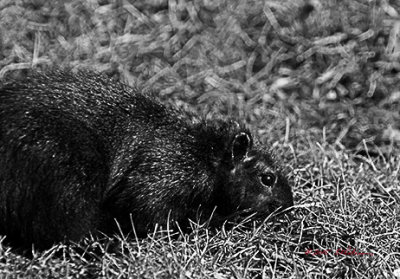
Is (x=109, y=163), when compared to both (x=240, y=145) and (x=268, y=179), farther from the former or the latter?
(x=268, y=179)

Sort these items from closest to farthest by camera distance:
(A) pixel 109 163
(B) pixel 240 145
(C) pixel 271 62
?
(A) pixel 109 163 < (B) pixel 240 145 < (C) pixel 271 62

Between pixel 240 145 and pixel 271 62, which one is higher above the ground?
pixel 240 145

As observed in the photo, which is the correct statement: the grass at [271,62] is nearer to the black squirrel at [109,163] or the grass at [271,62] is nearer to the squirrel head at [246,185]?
the squirrel head at [246,185]

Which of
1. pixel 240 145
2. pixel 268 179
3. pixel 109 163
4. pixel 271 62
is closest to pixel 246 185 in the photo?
pixel 268 179

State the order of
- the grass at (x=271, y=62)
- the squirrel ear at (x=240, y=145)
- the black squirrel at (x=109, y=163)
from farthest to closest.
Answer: the grass at (x=271, y=62) < the squirrel ear at (x=240, y=145) < the black squirrel at (x=109, y=163)

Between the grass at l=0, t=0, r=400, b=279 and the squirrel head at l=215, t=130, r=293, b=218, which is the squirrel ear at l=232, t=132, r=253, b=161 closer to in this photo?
the squirrel head at l=215, t=130, r=293, b=218

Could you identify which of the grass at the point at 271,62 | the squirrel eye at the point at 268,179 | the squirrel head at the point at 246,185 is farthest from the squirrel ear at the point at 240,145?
the grass at the point at 271,62

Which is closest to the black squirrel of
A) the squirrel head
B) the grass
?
the squirrel head

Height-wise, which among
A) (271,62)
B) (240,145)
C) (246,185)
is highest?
(240,145)
